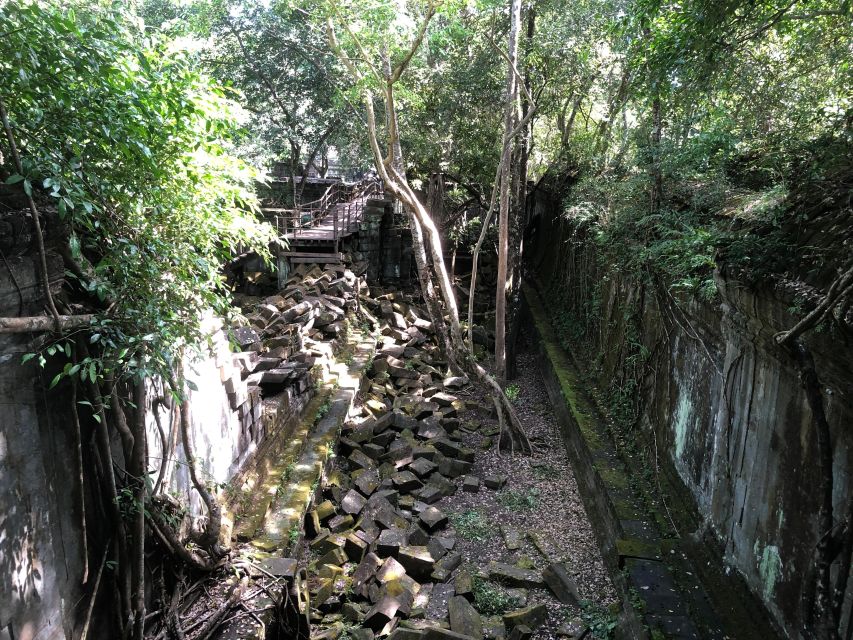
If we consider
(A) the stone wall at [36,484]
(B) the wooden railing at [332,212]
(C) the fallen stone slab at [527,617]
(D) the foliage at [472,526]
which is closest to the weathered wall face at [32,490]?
(A) the stone wall at [36,484]

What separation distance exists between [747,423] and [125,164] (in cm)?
452

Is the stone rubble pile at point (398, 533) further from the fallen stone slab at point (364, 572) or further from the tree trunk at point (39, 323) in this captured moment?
the tree trunk at point (39, 323)

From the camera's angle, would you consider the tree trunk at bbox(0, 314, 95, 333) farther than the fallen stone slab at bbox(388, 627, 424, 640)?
No

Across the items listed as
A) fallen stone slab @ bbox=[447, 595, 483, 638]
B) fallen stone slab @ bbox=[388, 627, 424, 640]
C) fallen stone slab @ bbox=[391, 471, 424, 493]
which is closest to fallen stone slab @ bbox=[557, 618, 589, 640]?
fallen stone slab @ bbox=[447, 595, 483, 638]

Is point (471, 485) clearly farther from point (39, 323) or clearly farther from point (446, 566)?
point (39, 323)

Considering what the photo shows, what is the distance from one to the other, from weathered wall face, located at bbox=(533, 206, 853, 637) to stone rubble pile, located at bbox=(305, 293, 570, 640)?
183 centimetres

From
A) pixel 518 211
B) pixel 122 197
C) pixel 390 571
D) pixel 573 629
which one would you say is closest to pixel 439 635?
pixel 390 571

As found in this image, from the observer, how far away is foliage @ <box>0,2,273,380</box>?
2.75m

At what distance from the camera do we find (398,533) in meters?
5.98

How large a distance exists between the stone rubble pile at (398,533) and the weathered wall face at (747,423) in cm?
183

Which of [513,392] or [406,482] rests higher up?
[513,392]

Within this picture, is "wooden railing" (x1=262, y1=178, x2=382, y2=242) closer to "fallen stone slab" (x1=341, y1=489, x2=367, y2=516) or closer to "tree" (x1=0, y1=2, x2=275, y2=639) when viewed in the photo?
"fallen stone slab" (x1=341, y1=489, x2=367, y2=516)

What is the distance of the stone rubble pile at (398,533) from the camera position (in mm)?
4836

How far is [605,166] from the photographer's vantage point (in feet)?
36.2
